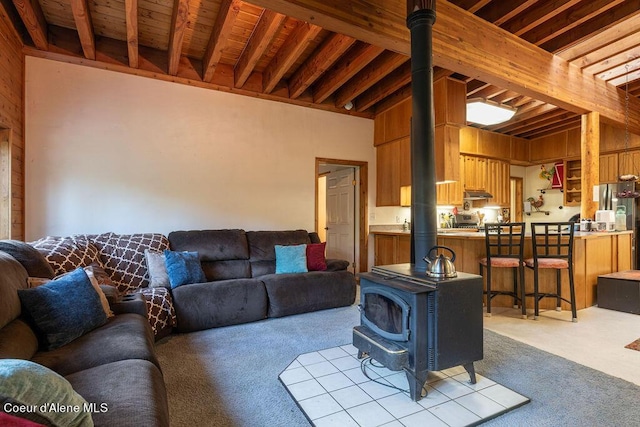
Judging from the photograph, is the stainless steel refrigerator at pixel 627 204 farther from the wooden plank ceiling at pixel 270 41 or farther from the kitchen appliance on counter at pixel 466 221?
the kitchen appliance on counter at pixel 466 221

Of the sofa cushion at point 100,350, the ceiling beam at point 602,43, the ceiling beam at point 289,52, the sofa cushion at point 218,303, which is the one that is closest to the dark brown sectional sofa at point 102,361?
the sofa cushion at point 100,350

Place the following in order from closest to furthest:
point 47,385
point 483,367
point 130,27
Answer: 1. point 47,385
2. point 483,367
3. point 130,27

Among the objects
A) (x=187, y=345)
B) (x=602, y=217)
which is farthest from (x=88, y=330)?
(x=602, y=217)

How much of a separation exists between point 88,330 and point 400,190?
4359 mm

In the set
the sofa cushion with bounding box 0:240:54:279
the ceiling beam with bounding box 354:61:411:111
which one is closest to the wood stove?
the sofa cushion with bounding box 0:240:54:279

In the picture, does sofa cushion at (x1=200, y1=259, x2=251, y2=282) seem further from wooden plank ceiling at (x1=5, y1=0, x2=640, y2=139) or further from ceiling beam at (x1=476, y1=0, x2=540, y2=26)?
ceiling beam at (x1=476, y1=0, x2=540, y2=26)

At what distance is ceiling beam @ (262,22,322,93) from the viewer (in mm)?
3223

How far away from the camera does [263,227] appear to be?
15.0ft

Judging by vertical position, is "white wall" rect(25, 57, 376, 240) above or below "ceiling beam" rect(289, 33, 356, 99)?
below

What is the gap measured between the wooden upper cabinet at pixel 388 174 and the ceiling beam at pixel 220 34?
2.90 metres

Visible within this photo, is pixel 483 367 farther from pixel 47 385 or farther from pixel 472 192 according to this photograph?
pixel 472 192

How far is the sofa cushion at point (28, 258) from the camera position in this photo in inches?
79.5

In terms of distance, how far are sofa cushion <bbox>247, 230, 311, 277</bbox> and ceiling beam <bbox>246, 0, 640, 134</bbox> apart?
2.53m

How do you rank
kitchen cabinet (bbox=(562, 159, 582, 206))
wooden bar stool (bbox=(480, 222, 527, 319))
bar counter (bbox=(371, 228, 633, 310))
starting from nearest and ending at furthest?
1. wooden bar stool (bbox=(480, 222, 527, 319))
2. bar counter (bbox=(371, 228, 633, 310))
3. kitchen cabinet (bbox=(562, 159, 582, 206))
